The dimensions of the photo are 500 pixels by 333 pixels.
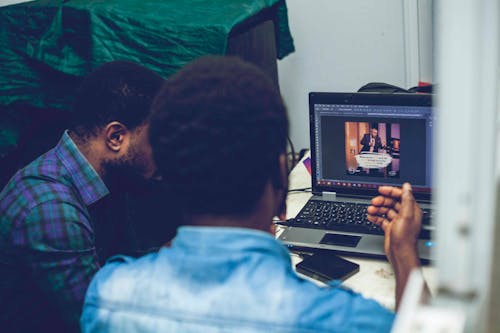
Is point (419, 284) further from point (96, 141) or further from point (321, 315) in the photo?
point (96, 141)

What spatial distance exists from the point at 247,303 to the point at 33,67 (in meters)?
1.45

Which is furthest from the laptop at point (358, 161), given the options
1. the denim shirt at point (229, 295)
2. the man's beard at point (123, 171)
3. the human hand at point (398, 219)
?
the denim shirt at point (229, 295)

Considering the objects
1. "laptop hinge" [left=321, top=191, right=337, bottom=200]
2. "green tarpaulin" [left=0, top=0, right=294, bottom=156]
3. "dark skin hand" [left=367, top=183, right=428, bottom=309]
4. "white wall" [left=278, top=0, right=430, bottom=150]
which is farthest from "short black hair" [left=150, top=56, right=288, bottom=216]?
"white wall" [left=278, top=0, right=430, bottom=150]

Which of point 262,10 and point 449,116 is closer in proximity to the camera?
point 449,116

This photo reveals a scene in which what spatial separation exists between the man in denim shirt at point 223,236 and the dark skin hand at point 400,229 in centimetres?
36

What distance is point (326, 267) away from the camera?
4.40 feet

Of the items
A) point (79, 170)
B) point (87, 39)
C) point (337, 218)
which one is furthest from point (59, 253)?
point (87, 39)

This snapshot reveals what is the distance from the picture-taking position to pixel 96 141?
4.44 feet

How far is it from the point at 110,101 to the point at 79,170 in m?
0.16

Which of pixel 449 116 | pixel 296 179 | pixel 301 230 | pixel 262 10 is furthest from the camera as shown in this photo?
pixel 262 10

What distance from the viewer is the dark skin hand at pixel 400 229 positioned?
1.14m

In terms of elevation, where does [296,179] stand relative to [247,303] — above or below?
below

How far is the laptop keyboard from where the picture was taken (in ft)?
4.79

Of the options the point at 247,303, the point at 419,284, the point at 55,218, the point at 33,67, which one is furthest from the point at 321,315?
the point at 33,67
